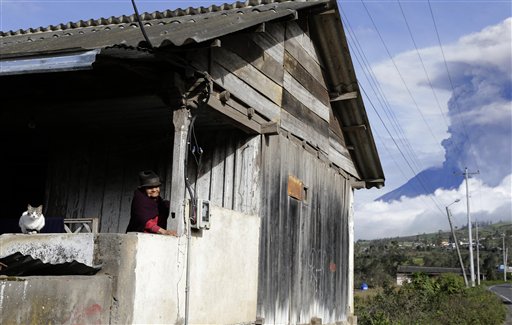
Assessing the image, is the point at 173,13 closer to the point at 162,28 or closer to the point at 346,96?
the point at 162,28

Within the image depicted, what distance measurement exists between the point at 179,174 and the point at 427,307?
23.4 metres

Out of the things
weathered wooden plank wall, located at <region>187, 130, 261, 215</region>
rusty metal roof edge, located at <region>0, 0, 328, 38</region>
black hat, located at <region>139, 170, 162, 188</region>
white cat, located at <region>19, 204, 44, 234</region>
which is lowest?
white cat, located at <region>19, 204, 44, 234</region>

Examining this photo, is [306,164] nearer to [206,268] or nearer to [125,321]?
[206,268]

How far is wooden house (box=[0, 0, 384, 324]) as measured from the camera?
7176mm

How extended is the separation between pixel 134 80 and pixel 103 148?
2.84 metres

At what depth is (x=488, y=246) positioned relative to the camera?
16138 centimetres

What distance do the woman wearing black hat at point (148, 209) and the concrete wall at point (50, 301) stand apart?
1119mm

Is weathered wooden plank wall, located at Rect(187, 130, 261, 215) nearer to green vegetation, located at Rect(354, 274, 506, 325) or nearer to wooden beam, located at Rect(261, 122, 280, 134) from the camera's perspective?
wooden beam, located at Rect(261, 122, 280, 134)

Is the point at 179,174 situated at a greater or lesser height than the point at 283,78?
lesser

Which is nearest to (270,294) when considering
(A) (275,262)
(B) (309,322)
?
(A) (275,262)

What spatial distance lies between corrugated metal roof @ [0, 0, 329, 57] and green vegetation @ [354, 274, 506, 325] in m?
12.0

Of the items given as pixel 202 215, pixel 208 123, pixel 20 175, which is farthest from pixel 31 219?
pixel 20 175

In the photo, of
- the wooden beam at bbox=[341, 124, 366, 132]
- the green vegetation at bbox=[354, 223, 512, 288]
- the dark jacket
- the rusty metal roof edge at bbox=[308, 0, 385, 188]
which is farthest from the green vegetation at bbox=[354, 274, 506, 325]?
the green vegetation at bbox=[354, 223, 512, 288]

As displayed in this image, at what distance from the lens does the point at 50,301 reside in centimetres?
573
